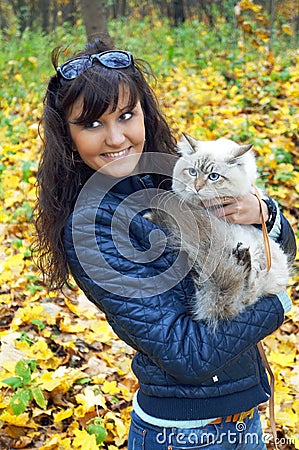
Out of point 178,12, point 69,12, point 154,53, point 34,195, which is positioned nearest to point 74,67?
point 34,195

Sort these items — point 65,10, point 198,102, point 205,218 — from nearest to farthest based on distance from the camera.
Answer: point 205,218
point 198,102
point 65,10

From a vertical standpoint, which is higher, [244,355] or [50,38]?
[244,355]

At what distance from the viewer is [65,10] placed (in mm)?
17188

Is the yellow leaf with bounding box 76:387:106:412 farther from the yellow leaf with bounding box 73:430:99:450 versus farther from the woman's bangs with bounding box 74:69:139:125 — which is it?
the woman's bangs with bounding box 74:69:139:125

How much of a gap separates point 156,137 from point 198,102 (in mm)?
5095

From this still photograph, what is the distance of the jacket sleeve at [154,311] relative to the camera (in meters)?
1.65

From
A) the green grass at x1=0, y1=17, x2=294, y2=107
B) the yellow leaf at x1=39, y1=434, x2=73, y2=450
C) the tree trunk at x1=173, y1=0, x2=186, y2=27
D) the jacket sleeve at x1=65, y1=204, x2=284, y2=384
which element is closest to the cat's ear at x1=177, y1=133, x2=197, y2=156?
the jacket sleeve at x1=65, y1=204, x2=284, y2=384

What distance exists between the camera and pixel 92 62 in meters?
1.93

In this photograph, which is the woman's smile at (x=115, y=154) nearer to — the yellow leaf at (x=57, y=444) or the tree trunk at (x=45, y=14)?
the yellow leaf at (x=57, y=444)

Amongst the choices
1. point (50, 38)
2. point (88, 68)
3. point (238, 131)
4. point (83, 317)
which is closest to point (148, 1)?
point (50, 38)

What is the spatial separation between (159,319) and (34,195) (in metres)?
Result: 4.11

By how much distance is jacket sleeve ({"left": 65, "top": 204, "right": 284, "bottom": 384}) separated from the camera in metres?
1.65

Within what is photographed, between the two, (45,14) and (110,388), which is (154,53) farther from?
(110,388)

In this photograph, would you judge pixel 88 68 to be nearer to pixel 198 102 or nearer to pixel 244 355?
pixel 244 355
